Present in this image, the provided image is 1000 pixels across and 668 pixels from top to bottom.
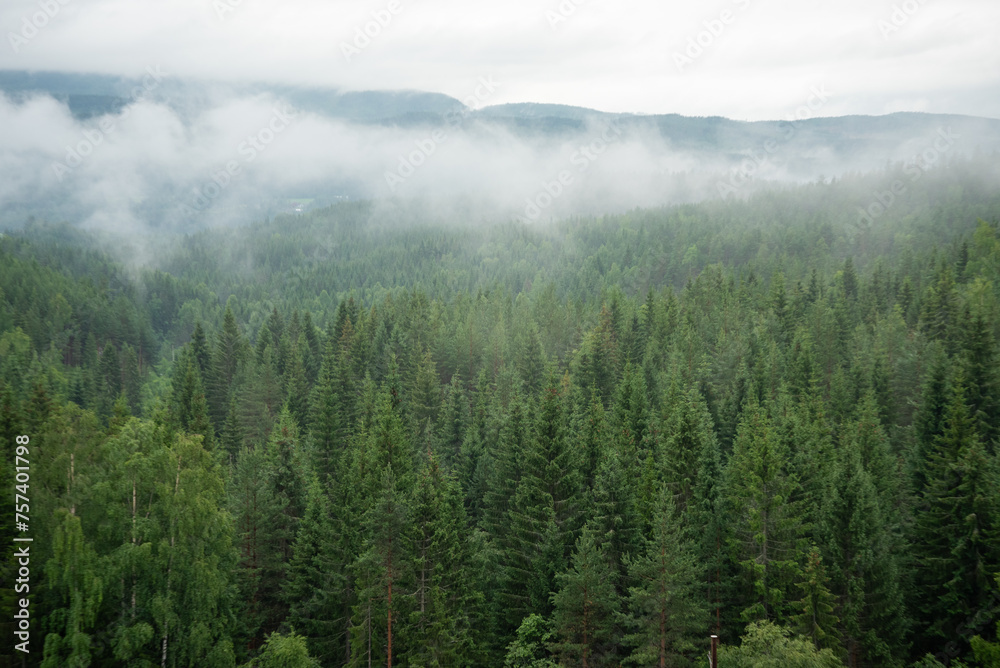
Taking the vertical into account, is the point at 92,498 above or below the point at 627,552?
above

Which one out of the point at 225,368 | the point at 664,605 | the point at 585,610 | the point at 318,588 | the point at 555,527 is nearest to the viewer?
the point at 664,605

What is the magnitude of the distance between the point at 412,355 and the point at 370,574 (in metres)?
42.2

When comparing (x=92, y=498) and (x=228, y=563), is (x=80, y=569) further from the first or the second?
(x=228, y=563)

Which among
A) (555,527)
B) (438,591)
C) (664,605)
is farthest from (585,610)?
(438,591)

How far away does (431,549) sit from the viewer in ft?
99.6

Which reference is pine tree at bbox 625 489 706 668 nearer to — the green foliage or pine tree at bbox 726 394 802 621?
the green foliage

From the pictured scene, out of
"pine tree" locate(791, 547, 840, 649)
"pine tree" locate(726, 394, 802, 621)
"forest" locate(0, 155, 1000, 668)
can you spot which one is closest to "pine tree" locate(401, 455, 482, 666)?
"forest" locate(0, 155, 1000, 668)

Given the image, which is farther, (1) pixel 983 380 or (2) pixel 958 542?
(1) pixel 983 380

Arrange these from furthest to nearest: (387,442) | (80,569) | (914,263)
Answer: (914,263)
(387,442)
(80,569)

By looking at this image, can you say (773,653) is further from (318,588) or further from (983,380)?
(983,380)

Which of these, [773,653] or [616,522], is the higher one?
[773,653]

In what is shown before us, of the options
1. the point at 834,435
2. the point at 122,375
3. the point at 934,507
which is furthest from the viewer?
the point at 122,375

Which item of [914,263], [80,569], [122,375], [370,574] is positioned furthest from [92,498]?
[914,263]

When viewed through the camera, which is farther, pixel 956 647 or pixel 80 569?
pixel 956 647
